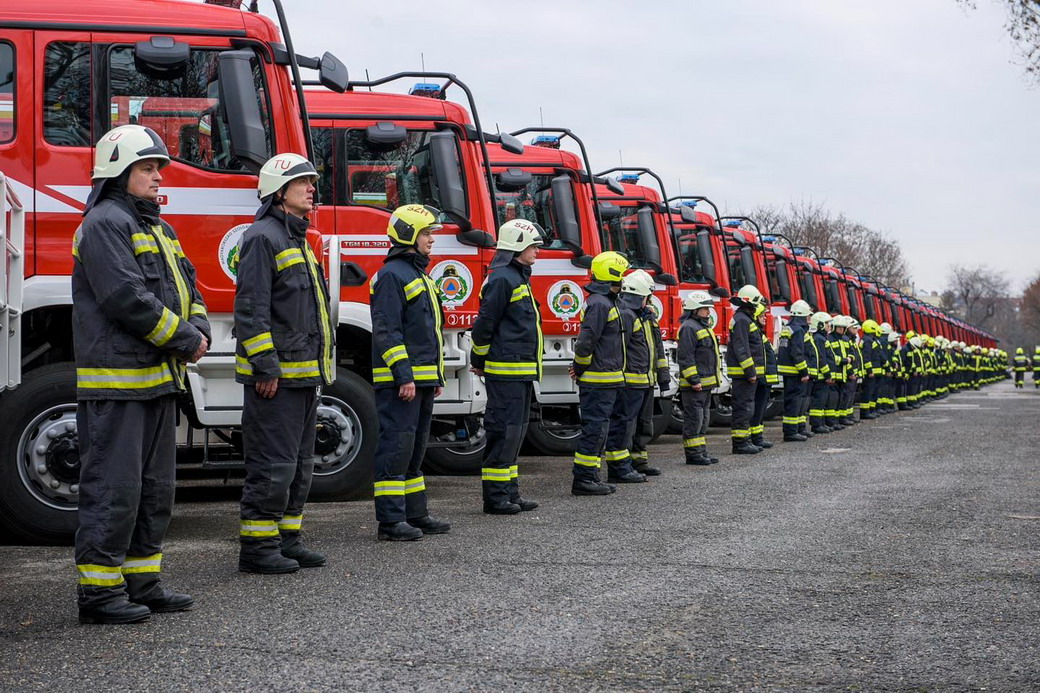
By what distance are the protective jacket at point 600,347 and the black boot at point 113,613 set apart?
5382 mm

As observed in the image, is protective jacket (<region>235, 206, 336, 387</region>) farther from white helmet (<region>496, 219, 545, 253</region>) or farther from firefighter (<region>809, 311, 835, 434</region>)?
firefighter (<region>809, 311, 835, 434</region>)

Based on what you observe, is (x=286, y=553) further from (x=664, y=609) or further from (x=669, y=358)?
(x=669, y=358)

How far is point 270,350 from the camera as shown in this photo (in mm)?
5832

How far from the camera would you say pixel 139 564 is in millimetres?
5074

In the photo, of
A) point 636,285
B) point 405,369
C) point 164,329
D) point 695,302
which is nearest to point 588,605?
point 164,329

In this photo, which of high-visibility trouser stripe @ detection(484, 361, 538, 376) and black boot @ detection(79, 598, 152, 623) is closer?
black boot @ detection(79, 598, 152, 623)

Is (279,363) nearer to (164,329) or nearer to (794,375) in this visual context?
(164,329)

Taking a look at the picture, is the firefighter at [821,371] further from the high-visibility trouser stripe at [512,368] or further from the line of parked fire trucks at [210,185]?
the high-visibility trouser stripe at [512,368]

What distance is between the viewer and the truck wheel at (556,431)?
41.8ft

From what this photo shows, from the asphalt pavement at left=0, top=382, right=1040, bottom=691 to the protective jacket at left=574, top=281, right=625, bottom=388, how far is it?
118cm

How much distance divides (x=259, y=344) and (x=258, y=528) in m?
0.87

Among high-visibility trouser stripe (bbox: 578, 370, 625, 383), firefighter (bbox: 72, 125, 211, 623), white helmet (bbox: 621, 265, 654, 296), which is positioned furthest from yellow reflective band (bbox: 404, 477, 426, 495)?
white helmet (bbox: 621, 265, 654, 296)

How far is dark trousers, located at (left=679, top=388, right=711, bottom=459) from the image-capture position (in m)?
12.5

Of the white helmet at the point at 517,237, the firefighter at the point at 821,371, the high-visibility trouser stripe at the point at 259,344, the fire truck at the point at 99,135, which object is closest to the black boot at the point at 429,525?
the fire truck at the point at 99,135
